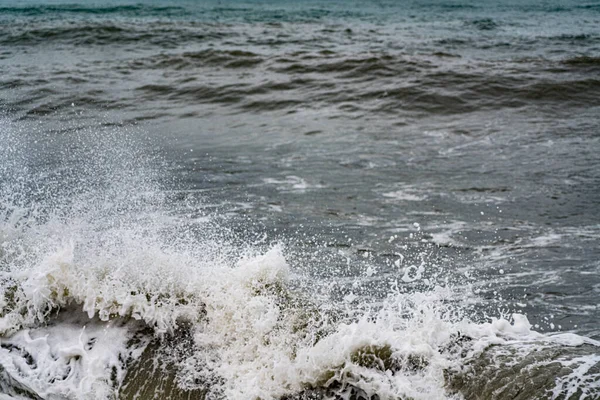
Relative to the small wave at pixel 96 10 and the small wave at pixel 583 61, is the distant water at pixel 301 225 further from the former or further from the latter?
the small wave at pixel 96 10

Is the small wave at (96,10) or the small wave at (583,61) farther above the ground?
the small wave at (96,10)

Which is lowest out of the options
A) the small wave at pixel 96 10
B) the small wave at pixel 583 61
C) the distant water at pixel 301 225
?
the distant water at pixel 301 225

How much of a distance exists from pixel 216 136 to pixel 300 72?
5.18 m

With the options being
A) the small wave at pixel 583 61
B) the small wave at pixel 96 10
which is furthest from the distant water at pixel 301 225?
the small wave at pixel 96 10

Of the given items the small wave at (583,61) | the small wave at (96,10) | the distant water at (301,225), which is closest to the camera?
the distant water at (301,225)

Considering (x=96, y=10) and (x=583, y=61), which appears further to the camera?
(x=96, y=10)

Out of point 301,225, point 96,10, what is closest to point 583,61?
point 301,225

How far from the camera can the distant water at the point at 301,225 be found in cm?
368

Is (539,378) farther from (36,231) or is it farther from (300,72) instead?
(300,72)

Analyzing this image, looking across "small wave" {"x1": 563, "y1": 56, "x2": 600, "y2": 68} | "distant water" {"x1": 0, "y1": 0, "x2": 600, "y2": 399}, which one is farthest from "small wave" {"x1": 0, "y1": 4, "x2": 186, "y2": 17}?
"small wave" {"x1": 563, "y1": 56, "x2": 600, "y2": 68}

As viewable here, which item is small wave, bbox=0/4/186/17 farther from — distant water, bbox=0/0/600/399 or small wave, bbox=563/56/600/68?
small wave, bbox=563/56/600/68

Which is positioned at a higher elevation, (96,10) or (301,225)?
(96,10)

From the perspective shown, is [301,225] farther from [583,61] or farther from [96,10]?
[96,10]

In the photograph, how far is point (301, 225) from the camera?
250 inches
